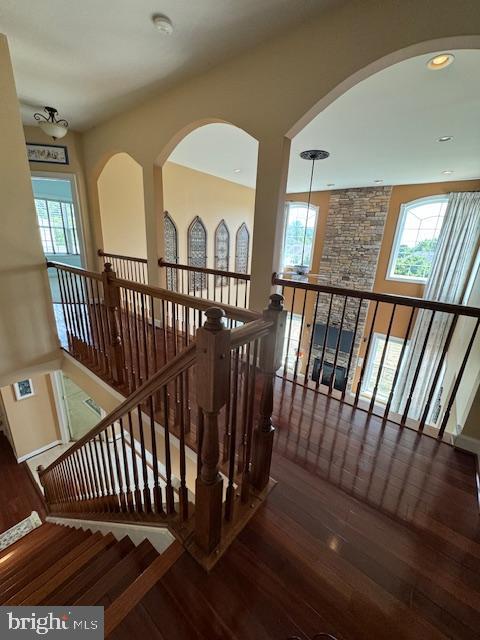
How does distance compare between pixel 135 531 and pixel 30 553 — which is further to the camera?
pixel 30 553

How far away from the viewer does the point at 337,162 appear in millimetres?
4504

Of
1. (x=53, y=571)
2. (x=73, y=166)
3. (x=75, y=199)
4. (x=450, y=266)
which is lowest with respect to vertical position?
(x=53, y=571)

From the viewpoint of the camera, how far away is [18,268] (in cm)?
282

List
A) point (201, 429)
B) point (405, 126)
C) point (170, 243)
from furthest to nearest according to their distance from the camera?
point (170, 243), point (405, 126), point (201, 429)

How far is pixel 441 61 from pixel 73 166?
192 inches

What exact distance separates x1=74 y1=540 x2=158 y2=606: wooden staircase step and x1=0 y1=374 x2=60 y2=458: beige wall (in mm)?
3759

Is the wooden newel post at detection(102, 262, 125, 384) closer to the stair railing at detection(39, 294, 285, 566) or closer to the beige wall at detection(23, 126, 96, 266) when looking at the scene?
the stair railing at detection(39, 294, 285, 566)

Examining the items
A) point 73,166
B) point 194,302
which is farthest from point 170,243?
point 194,302

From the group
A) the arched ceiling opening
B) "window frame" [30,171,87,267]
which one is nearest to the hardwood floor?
"window frame" [30,171,87,267]

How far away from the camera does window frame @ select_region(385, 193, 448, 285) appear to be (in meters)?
5.58

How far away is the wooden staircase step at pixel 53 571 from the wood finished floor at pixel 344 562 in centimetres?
117

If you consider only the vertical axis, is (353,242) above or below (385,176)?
below

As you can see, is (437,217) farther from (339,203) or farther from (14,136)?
(14,136)
